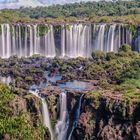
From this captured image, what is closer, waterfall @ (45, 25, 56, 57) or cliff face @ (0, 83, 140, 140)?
cliff face @ (0, 83, 140, 140)

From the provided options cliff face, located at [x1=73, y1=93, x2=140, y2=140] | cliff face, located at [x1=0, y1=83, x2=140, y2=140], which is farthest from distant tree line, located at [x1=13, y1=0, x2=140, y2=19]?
cliff face, located at [x1=73, y1=93, x2=140, y2=140]

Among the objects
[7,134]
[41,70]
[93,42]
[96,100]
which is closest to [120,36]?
[93,42]

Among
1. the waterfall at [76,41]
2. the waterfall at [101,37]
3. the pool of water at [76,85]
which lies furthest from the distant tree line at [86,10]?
the pool of water at [76,85]

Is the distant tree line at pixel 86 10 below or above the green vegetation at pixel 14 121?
below

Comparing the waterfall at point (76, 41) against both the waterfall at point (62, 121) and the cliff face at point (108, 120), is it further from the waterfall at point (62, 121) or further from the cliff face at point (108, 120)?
the cliff face at point (108, 120)

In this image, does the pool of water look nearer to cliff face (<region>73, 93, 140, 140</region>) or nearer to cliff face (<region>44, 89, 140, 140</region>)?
cliff face (<region>44, 89, 140, 140</region>)

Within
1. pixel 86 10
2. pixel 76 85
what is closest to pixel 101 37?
pixel 76 85
